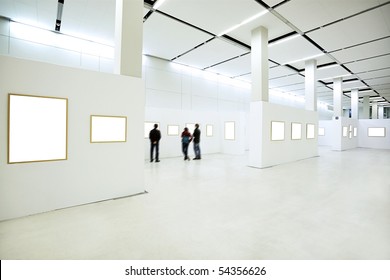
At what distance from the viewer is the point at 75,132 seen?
12.9 ft

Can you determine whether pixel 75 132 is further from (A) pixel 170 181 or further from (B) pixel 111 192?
(A) pixel 170 181

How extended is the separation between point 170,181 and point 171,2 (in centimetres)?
594

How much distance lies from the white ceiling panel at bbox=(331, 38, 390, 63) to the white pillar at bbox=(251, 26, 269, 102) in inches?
195

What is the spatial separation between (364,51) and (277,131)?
255 inches

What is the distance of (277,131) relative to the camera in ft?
29.8

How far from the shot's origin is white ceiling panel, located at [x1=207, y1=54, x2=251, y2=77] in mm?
12055

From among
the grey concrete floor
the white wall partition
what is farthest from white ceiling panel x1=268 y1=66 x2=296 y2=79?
the grey concrete floor

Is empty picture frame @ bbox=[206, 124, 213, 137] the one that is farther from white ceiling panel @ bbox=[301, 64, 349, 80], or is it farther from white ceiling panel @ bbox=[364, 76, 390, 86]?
white ceiling panel @ bbox=[364, 76, 390, 86]

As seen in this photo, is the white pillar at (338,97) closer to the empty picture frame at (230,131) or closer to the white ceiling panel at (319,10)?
the empty picture frame at (230,131)

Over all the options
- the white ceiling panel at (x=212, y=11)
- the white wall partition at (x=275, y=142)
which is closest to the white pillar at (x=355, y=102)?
the white wall partition at (x=275, y=142)

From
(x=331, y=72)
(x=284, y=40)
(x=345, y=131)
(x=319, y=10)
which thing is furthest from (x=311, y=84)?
(x=345, y=131)

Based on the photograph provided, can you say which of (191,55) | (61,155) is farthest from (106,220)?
(191,55)

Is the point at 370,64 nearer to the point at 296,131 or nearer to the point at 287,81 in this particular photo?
the point at 287,81

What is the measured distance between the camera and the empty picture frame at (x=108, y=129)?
13.6ft
